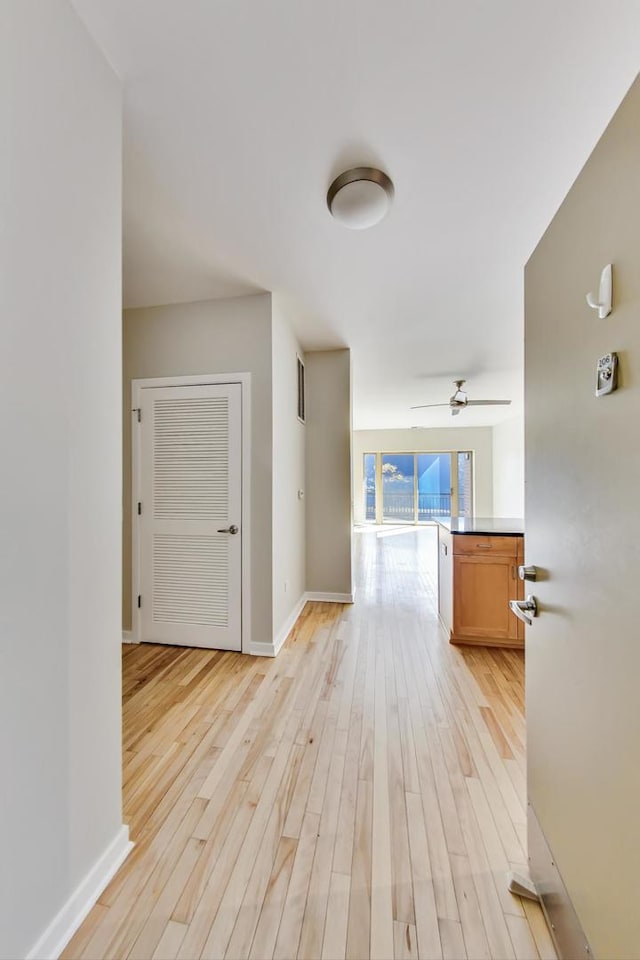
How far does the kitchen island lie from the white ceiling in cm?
189

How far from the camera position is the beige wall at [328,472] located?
4.00 meters

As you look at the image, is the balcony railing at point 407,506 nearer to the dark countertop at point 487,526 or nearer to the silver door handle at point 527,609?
the dark countertop at point 487,526

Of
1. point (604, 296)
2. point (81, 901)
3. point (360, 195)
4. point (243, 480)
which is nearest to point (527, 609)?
point (604, 296)


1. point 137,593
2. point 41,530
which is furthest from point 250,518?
Answer: point 41,530

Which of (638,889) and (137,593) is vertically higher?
(638,889)

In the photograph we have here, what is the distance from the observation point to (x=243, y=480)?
2.74 metres

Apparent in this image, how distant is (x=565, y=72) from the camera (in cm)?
126

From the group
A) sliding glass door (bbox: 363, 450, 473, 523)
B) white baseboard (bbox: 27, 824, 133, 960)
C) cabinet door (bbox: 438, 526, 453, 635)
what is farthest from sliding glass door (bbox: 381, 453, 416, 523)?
white baseboard (bbox: 27, 824, 133, 960)

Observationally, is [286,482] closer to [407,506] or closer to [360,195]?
[360,195]

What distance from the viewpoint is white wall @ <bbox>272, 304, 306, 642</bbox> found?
2842 millimetres

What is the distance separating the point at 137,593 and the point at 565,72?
143 inches

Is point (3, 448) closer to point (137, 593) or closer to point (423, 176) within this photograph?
point (423, 176)

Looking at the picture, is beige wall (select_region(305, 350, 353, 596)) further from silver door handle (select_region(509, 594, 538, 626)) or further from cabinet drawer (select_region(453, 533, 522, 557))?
silver door handle (select_region(509, 594, 538, 626))

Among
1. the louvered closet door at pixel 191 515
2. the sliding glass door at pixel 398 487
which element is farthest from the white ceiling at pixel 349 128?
the sliding glass door at pixel 398 487
